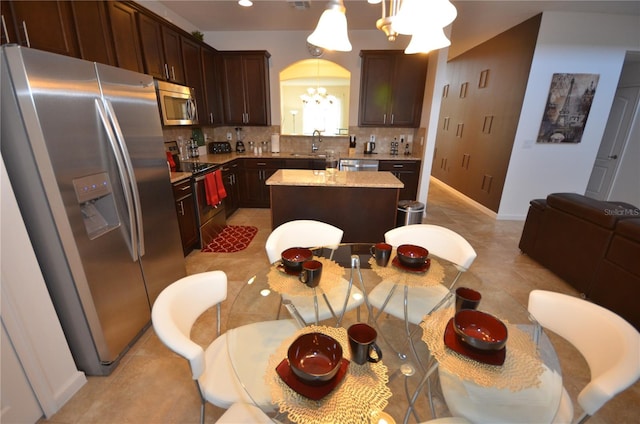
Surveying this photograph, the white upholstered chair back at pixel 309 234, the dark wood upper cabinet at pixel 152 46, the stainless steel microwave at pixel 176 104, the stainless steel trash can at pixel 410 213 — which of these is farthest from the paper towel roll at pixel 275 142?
Answer: the white upholstered chair back at pixel 309 234

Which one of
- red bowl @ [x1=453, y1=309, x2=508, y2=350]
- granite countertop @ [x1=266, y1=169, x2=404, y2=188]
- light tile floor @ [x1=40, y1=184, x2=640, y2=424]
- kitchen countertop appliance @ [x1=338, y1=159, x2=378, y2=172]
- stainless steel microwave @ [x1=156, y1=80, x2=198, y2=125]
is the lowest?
light tile floor @ [x1=40, y1=184, x2=640, y2=424]

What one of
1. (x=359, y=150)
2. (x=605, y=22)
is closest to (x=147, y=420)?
(x=359, y=150)

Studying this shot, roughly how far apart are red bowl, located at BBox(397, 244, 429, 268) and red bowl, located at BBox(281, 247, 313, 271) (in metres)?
0.50

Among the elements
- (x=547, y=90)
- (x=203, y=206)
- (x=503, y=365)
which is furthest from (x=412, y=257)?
(x=547, y=90)

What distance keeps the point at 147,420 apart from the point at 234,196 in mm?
3367

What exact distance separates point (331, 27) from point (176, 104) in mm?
2612

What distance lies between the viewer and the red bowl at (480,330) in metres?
0.88

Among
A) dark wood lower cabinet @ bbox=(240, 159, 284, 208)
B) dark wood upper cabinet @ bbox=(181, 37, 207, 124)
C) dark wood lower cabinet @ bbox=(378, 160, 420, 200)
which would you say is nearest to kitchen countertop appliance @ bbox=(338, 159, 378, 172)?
dark wood lower cabinet @ bbox=(378, 160, 420, 200)

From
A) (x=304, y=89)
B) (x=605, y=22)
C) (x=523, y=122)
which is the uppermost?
(x=605, y=22)

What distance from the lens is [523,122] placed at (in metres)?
4.02

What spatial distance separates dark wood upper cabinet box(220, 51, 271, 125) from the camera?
4.41m

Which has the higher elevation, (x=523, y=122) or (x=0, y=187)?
(x=523, y=122)

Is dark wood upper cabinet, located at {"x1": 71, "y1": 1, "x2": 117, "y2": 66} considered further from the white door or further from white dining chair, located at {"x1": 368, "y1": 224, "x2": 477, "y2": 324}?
the white door

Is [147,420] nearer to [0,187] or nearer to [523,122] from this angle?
[0,187]
